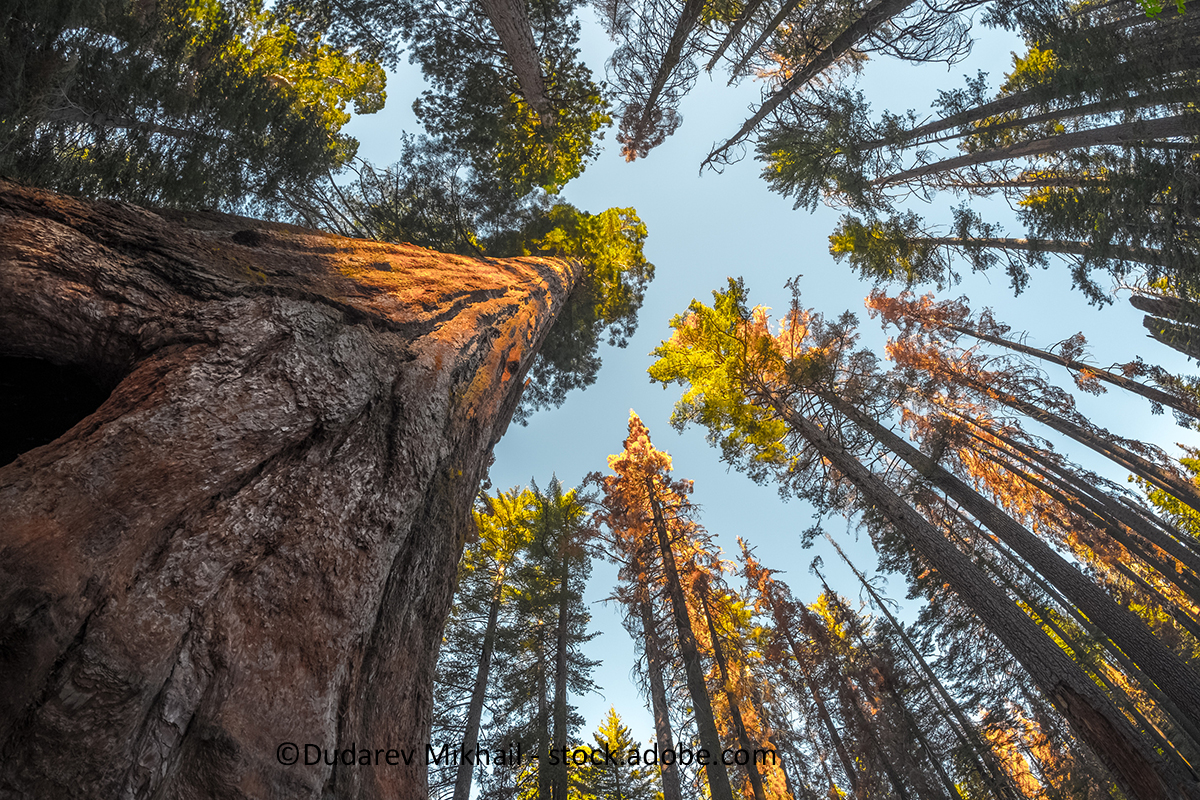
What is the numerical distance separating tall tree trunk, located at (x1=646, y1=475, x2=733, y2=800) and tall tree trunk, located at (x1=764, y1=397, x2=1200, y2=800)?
4090 mm

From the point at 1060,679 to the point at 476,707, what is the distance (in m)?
8.75

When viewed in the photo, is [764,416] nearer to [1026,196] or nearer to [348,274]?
[1026,196]

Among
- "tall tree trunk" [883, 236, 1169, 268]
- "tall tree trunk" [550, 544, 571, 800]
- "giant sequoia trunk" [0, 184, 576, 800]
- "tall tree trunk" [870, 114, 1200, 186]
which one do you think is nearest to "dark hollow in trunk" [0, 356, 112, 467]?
"giant sequoia trunk" [0, 184, 576, 800]

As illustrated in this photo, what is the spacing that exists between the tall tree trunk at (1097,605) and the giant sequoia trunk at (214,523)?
829cm

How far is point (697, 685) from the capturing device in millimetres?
8055

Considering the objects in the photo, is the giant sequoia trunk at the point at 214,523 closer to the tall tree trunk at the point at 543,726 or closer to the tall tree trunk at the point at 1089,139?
the tall tree trunk at the point at 543,726

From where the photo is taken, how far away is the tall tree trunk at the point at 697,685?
7.25 metres

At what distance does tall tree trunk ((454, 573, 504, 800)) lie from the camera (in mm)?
8359

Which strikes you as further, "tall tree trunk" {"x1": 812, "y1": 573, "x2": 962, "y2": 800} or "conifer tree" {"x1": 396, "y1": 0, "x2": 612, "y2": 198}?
"tall tree trunk" {"x1": 812, "y1": 573, "x2": 962, "y2": 800}

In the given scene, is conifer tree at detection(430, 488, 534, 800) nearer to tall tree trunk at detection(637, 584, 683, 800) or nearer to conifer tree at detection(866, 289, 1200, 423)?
tall tree trunk at detection(637, 584, 683, 800)

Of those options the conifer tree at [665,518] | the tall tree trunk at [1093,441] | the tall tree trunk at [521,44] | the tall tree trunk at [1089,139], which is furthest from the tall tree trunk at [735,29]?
the tall tree trunk at [1093,441]

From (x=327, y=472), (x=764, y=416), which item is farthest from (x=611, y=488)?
(x=327, y=472)

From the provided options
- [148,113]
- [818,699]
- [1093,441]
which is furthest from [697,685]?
[1093,441]

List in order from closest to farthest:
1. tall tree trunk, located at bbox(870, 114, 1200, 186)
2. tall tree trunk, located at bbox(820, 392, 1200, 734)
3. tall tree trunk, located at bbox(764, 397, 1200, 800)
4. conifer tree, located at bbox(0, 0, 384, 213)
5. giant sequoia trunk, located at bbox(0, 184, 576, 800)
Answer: giant sequoia trunk, located at bbox(0, 184, 576, 800), conifer tree, located at bbox(0, 0, 384, 213), tall tree trunk, located at bbox(764, 397, 1200, 800), tall tree trunk, located at bbox(820, 392, 1200, 734), tall tree trunk, located at bbox(870, 114, 1200, 186)
